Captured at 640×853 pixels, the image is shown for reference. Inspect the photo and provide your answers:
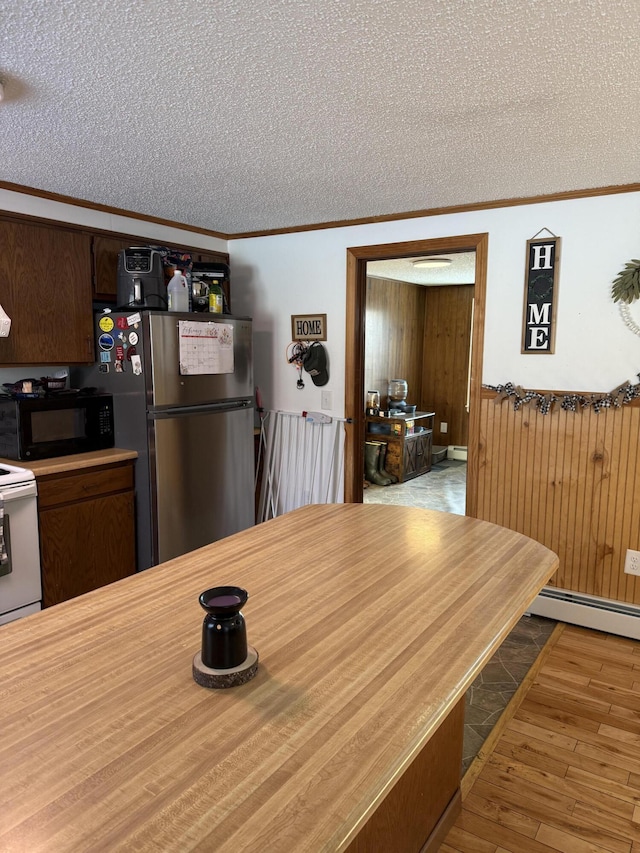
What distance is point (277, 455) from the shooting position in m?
4.30

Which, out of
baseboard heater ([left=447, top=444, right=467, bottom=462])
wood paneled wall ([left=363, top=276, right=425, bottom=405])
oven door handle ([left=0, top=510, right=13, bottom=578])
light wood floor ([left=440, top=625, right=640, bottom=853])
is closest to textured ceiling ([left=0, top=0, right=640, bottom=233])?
oven door handle ([left=0, top=510, right=13, bottom=578])

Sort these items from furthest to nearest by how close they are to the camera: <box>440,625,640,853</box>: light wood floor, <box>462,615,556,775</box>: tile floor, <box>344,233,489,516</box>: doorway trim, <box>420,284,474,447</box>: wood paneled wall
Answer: <box>420,284,474,447</box>: wood paneled wall
<box>344,233,489,516</box>: doorway trim
<box>462,615,556,775</box>: tile floor
<box>440,625,640,853</box>: light wood floor

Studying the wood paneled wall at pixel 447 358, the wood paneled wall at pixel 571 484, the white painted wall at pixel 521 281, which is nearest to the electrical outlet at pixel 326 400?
the white painted wall at pixel 521 281

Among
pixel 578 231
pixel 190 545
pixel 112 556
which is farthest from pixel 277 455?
pixel 578 231

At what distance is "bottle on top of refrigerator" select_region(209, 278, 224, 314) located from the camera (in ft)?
12.1

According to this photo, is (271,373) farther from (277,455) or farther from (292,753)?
(292,753)

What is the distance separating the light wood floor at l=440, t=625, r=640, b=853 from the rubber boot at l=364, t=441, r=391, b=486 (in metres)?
3.38

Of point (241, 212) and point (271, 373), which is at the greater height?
point (241, 212)

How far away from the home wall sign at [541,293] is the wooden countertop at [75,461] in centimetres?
232

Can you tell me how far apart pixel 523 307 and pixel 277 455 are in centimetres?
200

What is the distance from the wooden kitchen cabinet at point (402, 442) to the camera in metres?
6.21

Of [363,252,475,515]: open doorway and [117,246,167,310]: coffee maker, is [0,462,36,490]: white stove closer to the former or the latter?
[117,246,167,310]: coffee maker

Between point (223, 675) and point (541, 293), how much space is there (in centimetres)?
276

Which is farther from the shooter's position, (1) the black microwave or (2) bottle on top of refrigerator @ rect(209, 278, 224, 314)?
(2) bottle on top of refrigerator @ rect(209, 278, 224, 314)
